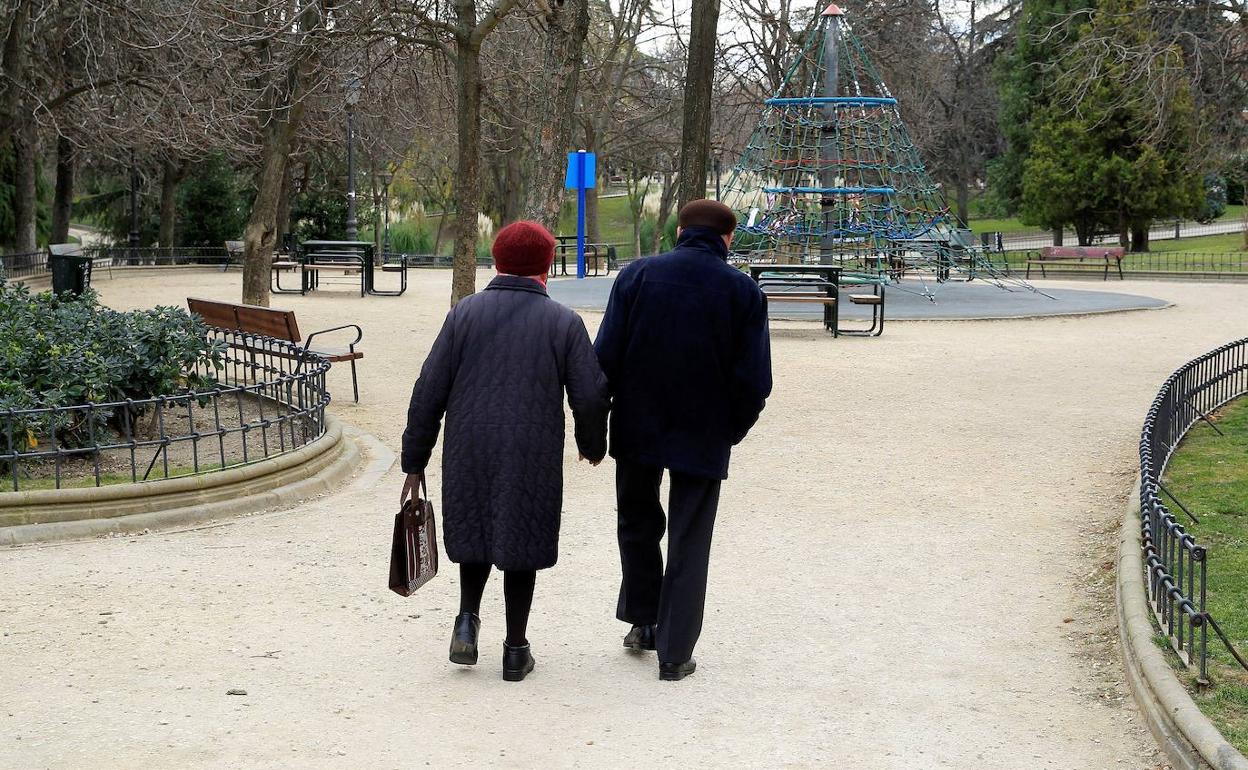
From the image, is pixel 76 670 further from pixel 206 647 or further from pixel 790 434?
pixel 790 434

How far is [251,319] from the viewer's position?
12484 mm

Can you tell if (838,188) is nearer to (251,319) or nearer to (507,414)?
(251,319)

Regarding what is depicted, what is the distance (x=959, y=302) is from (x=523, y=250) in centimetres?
2159

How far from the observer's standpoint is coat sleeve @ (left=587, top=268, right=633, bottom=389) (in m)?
5.46

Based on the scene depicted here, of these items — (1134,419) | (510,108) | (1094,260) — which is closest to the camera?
(1134,419)

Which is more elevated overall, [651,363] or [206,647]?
[651,363]

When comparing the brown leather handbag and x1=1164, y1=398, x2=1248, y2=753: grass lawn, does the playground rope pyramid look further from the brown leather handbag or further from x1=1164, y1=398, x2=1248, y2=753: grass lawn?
the brown leather handbag

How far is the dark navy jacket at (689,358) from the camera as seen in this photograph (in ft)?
17.6

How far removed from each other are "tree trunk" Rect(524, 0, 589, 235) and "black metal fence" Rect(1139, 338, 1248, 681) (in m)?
7.05

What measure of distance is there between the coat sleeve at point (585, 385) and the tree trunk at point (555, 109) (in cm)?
1092

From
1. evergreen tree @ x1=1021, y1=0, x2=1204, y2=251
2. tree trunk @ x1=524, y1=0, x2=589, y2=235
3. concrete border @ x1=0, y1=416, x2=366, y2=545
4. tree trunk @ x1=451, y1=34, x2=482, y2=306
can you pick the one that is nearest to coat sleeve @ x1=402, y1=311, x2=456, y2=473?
concrete border @ x1=0, y1=416, x2=366, y2=545

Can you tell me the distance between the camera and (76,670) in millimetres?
5492

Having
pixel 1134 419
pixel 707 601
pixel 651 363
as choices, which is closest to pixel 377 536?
pixel 707 601

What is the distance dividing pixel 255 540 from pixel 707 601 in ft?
8.09
